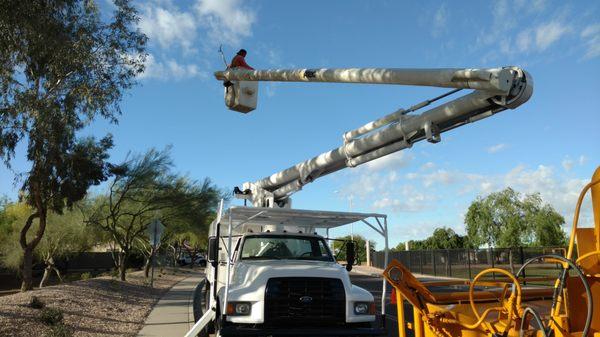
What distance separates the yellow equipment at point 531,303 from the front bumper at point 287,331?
1.33 metres

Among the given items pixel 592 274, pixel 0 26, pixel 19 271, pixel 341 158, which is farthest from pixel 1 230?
pixel 592 274

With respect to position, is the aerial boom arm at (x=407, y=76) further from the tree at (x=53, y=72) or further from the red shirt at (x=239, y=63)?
the tree at (x=53, y=72)

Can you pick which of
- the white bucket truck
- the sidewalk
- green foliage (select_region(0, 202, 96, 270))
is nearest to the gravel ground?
the sidewalk

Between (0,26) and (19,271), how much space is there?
29.1 metres

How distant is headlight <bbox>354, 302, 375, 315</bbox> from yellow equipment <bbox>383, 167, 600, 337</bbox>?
61.1 inches

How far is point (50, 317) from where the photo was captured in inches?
396

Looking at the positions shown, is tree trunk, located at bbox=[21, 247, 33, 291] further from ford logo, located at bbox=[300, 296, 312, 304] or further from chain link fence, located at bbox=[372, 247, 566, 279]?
chain link fence, located at bbox=[372, 247, 566, 279]

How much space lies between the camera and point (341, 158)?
891cm

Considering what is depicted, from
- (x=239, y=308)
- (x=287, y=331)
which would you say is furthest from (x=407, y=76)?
(x=239, y=308)

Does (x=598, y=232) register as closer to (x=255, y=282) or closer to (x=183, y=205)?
(x=255, y=282)

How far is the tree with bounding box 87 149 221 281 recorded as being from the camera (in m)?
23.0

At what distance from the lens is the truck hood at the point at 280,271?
283 inches

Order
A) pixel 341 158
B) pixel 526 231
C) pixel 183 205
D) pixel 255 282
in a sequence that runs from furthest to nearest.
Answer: pixel 526 231 → pixel 183 205 → pixel 341 158 → pixel 255 282

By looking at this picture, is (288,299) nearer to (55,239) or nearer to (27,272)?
(27,272)
